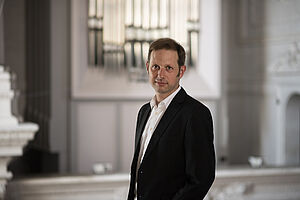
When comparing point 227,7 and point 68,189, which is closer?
point 68,189

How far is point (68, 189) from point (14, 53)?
2238 millimetres

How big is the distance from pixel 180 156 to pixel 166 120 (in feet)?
0.49

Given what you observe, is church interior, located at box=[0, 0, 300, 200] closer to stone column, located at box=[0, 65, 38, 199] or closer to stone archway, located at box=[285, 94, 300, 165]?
stone archway, located at box=[285, 94, 300, 165]

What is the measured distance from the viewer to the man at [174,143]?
6.35ft

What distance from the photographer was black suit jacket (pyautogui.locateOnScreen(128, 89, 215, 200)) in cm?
193

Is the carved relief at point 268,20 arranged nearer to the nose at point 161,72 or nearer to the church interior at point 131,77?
the church interior at point 131,77

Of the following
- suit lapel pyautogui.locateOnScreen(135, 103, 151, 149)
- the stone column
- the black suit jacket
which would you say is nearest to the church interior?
the stone column

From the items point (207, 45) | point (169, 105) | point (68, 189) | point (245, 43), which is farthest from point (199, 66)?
point (169, 105)

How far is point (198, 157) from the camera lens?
75.9 inches

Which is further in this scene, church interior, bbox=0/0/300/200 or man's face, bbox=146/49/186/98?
church interior, bbox=0/0/300/200

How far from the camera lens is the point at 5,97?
14.3ft

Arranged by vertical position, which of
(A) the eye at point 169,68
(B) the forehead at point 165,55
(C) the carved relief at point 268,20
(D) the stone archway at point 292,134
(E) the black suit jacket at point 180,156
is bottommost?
(D) the stone archway at point 292,134

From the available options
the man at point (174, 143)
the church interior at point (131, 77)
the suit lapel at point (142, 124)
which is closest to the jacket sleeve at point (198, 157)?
the man at point (174, 143)

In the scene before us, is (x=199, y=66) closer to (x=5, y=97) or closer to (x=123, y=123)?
(x=123, y=123)
